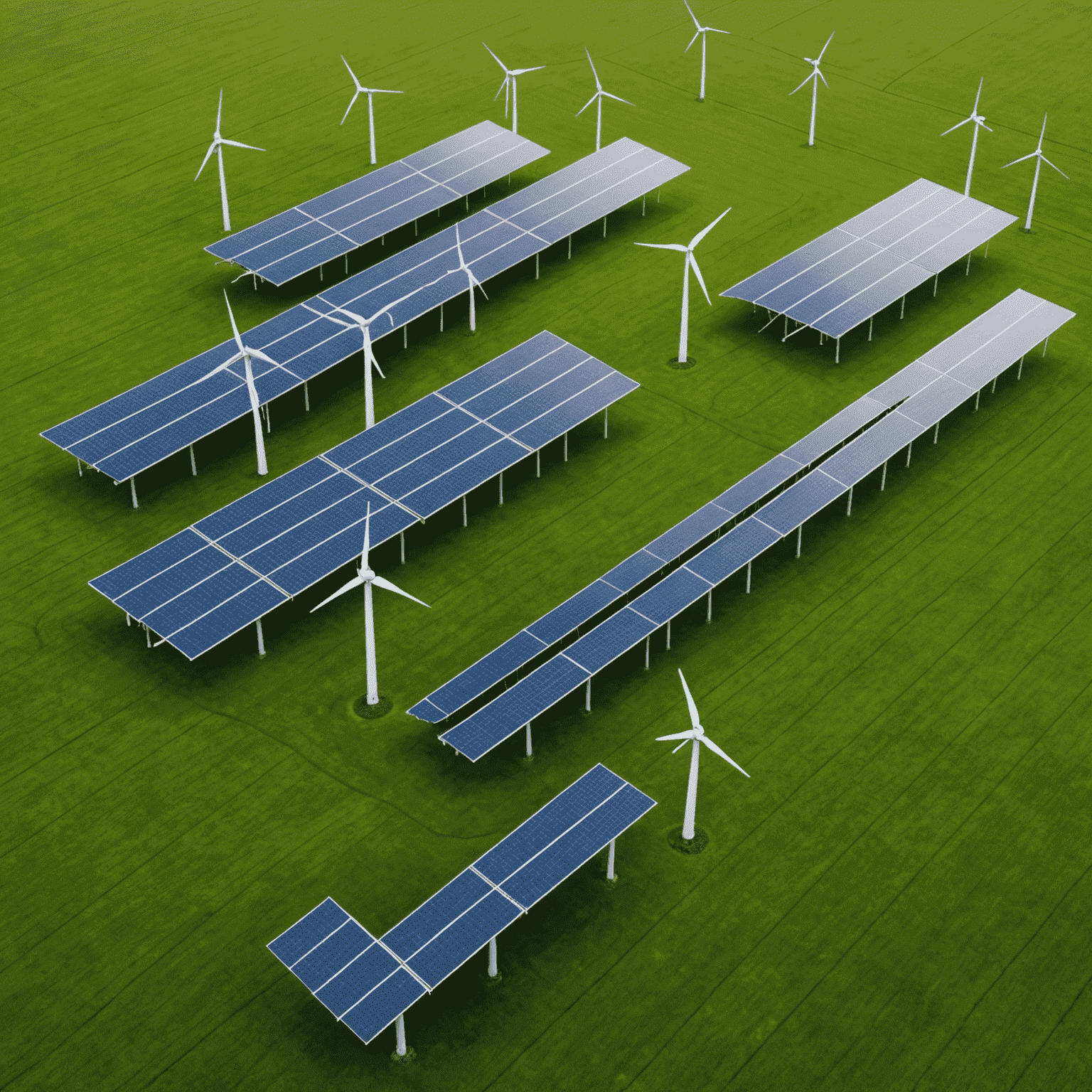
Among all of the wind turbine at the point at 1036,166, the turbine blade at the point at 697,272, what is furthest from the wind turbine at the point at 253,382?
the wind turbine at the point at 1036,166

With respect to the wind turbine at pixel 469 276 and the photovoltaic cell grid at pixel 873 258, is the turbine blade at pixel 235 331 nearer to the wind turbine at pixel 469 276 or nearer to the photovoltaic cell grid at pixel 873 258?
the wind turbine at pixel 469 276

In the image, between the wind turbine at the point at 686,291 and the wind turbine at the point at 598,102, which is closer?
the wind turbine at the point at 686,291

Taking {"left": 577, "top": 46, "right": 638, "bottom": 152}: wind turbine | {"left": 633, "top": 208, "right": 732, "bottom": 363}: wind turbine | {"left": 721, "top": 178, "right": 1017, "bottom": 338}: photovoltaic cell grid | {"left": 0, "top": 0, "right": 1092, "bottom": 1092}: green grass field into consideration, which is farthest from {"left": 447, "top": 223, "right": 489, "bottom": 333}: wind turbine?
{"left": 577, "top": 46, "right": 638, "bottom": 152}: wind turbine

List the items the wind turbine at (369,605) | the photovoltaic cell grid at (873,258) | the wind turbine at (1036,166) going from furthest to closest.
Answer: the wind turbine at (1036,166), the photovoltaic cell grid at (873,258), the wind turbine at (369,605)

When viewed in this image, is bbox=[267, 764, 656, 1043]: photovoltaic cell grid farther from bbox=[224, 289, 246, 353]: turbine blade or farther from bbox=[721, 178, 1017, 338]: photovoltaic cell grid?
bbox=[721, 178, 1017, 338]: photovoltaic cell grid

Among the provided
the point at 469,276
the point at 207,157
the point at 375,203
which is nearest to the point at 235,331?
the point at 469,276
